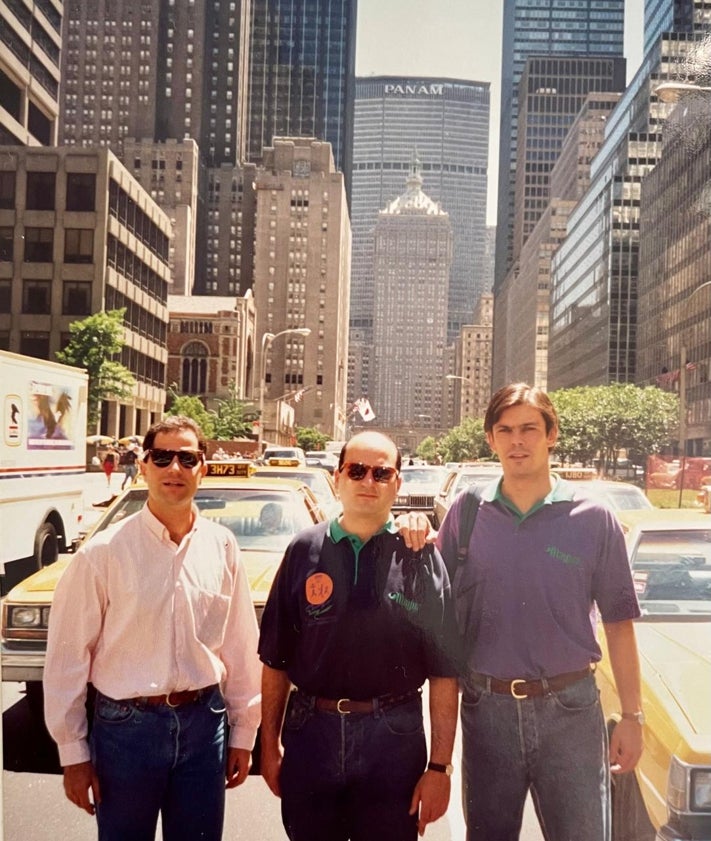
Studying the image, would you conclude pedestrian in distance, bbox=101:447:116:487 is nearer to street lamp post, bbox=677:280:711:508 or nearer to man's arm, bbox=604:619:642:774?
man's arm, bbox=604:619:642:774

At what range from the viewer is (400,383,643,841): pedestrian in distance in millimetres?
2770

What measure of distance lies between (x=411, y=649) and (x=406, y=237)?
3091mm

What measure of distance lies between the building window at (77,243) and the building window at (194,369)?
696 millimetres

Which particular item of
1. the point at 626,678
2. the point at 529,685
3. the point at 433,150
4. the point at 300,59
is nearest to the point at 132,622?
the point at 529,685

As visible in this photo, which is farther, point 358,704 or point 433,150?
→ point 433,150

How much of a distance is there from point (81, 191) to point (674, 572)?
10.0 feet

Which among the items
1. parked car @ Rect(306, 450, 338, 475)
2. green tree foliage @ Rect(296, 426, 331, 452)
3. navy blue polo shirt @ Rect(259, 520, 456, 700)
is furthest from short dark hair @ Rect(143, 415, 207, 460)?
green tree foliage @ Rect(296, 426, 331, 452)

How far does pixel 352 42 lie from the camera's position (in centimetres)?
434

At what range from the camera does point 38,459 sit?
3686mm

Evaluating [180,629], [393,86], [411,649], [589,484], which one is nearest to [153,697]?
[180,629]

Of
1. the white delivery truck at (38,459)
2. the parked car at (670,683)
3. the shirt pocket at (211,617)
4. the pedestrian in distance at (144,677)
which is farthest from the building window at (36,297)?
the parked car at (670,683)

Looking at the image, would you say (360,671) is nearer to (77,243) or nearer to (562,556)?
(562,556)

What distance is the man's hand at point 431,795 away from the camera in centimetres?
259

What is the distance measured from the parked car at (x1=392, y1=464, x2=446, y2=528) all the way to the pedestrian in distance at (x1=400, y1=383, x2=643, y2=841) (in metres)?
1.19
